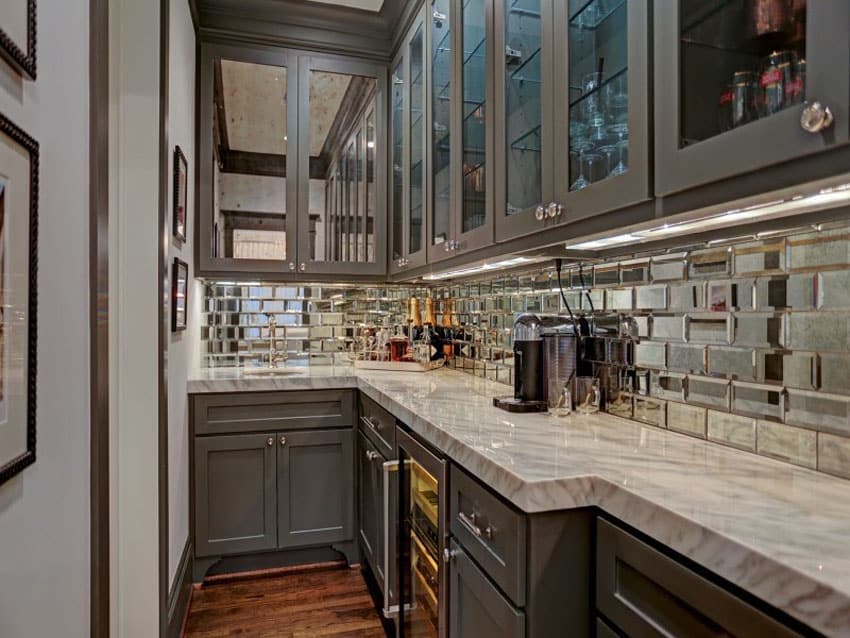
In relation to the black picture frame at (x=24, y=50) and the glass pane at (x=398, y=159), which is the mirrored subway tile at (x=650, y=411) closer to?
the black picture frame at (x=24, y=50)

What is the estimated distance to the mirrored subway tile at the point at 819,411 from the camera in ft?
3.27

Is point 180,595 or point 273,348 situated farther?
point 273,348

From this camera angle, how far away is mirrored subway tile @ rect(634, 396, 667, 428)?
4.76ft

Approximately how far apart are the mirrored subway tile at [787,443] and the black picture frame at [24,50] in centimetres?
145

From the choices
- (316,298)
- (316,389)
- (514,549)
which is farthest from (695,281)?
(316,298)

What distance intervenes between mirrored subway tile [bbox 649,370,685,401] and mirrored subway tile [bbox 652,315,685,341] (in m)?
0.10

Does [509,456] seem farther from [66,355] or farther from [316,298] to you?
[316,298]

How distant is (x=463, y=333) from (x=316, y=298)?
1041 mm

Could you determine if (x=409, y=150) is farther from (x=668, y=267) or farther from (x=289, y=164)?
(x=668, y=267)

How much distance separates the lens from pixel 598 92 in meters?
1.26

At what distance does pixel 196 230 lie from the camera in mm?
2850

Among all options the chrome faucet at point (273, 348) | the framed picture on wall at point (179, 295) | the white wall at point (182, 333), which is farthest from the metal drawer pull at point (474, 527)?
the chrome faucet at point (273, 348)

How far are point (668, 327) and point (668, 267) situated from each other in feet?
0.52

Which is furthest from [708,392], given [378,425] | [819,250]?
[378,425]
